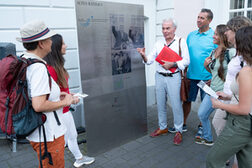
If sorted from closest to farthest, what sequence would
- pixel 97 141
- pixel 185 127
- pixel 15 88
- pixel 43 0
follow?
pixel 15 88, pixel 97 141, pixel 43 0, pixel 185 127

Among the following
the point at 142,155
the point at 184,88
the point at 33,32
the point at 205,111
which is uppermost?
the point at 33,32

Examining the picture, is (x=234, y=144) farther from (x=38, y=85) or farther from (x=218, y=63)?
(x=38, y=85)

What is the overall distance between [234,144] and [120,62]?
2202 mm

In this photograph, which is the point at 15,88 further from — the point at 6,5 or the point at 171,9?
the point at 171,9

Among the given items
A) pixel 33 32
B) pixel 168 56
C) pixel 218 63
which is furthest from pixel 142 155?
pixel 33 32

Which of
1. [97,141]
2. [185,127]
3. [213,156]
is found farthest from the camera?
[185,127]

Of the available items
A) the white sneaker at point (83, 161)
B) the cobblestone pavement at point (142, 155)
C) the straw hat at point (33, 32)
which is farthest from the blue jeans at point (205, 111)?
the straw hat at point (33, 32)

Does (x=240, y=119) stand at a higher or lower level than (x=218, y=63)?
lower

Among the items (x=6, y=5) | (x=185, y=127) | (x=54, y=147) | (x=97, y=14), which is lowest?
(x=185, y=127)

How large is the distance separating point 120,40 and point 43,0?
70.2 inches

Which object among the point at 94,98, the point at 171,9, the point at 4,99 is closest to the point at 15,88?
the point at 4,99

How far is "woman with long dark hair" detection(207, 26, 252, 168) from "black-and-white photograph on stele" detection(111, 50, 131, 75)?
6.03ft

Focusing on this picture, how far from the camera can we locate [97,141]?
3588 mm

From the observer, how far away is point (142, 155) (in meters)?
3.67
